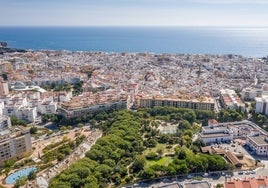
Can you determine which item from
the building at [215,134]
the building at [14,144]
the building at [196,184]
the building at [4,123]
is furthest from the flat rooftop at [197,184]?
the building at [4,123]

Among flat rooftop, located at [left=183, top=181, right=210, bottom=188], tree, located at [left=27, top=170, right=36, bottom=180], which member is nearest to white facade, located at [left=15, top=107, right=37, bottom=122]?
tree, located at [left=27, top=170, right=36, bottom=180]

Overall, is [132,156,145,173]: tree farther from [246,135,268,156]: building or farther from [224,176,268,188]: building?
[246,135,268,156]: building

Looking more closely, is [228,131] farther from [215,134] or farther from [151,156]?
[151,156]

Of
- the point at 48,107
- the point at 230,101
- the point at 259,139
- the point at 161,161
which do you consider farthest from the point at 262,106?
the point at 48,107

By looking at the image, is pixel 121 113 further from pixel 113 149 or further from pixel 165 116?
pixel 113 149

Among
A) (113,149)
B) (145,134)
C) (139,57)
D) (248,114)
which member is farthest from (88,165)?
(139,57)

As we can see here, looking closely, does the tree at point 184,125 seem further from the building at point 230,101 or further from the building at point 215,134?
the building at point 230,101
